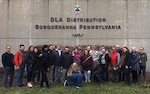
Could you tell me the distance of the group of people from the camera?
13180 mm

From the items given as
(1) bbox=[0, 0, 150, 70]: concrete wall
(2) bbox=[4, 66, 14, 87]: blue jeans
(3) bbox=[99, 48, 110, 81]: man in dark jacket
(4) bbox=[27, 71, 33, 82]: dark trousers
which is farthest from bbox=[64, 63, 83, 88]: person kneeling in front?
(1) bbox=[0, 0, 150, 70]: concrete wall

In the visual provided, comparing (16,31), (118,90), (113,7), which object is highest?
(113,7)

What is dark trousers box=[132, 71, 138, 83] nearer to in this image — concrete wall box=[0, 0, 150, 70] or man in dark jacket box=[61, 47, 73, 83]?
man in dark jacket box=[61, 47, 73, 83]

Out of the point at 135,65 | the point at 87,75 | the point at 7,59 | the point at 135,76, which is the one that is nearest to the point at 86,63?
the point at 87,75

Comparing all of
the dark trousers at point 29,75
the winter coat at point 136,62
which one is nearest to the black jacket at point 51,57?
the dark trousers at point 29,75

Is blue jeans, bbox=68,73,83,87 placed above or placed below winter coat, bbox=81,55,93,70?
below

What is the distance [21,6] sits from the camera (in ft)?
62.4

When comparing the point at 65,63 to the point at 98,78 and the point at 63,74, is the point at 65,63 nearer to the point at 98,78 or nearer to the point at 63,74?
the point at 63,74

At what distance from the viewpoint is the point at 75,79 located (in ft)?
43.4

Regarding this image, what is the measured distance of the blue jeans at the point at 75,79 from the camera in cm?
1310

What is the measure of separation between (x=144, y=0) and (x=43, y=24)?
6498 millimetres

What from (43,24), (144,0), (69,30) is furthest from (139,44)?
(43,24)

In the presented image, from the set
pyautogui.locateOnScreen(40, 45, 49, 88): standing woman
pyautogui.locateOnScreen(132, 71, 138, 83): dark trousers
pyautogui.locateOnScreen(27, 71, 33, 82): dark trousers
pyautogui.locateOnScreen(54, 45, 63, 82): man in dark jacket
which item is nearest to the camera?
pyautogui.locateOnScreen(40, 45, 49, 88): standing woman

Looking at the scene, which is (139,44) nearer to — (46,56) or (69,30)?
(69,30)
